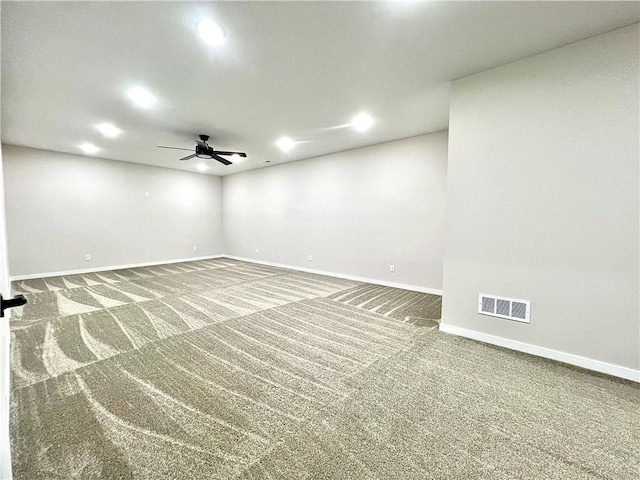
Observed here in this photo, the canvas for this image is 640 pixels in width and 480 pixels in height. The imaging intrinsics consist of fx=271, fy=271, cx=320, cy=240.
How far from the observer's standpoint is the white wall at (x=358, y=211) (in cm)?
482

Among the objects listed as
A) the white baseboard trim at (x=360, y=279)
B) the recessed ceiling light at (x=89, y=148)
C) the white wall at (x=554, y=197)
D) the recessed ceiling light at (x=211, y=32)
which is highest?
the recessed ceiling light at (x=89, y=148)

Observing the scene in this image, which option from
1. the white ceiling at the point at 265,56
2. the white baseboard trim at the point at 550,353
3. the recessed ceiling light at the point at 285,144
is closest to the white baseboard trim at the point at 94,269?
the white ceiling at the point at 265,56

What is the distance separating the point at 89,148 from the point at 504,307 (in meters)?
7.79

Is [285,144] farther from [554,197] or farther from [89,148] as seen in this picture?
[554,197]

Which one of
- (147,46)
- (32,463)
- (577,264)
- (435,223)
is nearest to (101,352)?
(32,463)

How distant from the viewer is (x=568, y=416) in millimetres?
1864

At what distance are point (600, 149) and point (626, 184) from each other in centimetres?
35

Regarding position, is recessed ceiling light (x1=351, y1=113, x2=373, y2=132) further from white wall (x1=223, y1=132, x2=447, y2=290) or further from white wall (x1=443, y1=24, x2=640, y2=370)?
white wall (x1=443, y1=24, x2=640, y2=370)

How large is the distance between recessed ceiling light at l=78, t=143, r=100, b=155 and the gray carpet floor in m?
3.64

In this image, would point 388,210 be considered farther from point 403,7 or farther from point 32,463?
point 32,463

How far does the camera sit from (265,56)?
257 cm

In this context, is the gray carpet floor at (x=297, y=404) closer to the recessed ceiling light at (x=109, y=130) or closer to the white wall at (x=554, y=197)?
the white wall at (x=554, y=197)

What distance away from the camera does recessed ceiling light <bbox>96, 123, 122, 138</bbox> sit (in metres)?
4.34

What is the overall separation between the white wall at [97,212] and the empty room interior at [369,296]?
1.74 metres
